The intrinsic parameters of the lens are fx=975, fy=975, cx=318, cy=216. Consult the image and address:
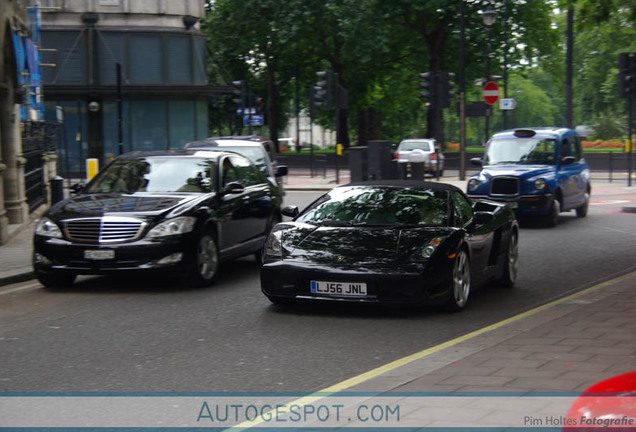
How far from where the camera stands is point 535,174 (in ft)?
62.5

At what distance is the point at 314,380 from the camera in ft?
21.2

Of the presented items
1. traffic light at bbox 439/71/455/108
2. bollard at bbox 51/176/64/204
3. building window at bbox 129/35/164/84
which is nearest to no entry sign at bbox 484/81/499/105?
traffic light at bbox 439/71/455/108

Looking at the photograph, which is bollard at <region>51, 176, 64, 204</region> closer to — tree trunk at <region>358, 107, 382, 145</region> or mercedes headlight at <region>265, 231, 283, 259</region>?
mercedes headlight at <region>265, 231, 283, 259</region>

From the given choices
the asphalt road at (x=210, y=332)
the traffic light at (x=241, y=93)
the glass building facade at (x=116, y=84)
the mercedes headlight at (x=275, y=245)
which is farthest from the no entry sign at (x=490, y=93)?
the mercedes headlight at (x=275, y=245)

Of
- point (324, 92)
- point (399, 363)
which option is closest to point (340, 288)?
point (399, 363)

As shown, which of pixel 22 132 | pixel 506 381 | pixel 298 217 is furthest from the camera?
pixel 22 132

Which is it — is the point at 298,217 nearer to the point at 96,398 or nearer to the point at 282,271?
the point at 282,271

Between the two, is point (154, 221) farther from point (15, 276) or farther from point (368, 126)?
point (368, 126)

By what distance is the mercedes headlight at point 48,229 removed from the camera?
10728 millimetres

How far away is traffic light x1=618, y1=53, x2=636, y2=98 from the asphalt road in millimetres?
11760

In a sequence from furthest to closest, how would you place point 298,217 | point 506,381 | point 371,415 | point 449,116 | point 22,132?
point 449,116 < point 22,132 < point 298,217 < point 506,381 < point 371,415

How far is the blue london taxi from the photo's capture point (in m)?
18.9

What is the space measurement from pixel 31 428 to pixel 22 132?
1762 cm

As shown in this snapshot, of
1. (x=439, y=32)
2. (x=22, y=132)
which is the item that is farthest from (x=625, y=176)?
(x=22, y=132)
